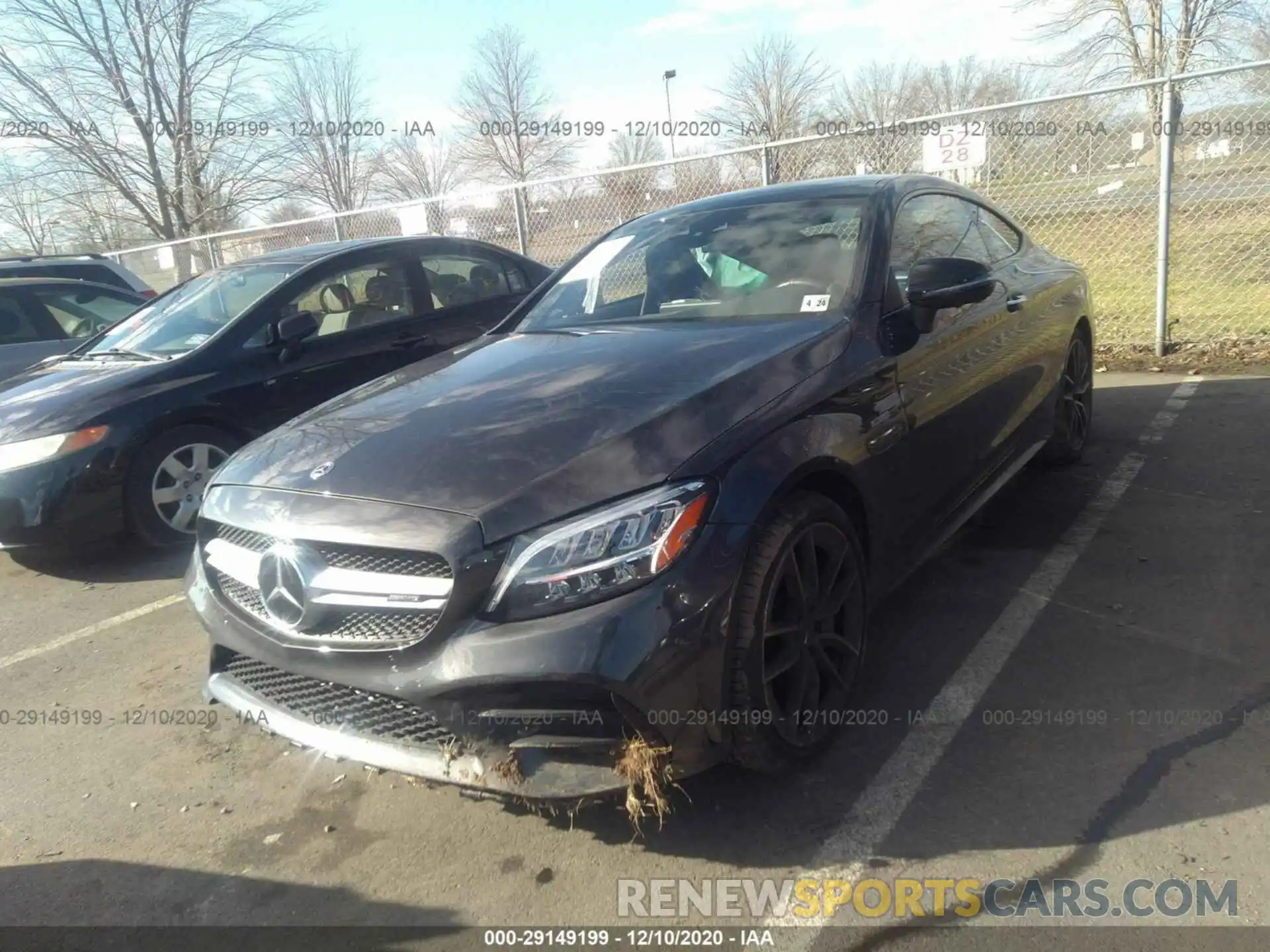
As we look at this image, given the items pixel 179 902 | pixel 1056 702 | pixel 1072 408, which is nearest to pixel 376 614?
pixel 179 902

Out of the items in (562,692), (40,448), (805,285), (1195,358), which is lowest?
(1195,358)

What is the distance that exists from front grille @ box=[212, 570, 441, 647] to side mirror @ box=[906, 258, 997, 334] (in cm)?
197

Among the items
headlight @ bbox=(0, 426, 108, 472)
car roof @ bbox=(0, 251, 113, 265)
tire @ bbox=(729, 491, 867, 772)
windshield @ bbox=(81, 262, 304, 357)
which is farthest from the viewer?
car roof @ bbox=(0, 251, 113, 265)

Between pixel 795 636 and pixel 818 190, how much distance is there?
6.58 ft

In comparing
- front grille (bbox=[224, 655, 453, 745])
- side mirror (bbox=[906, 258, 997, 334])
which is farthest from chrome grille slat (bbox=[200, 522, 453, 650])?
side mirror (bbox=[906, 258, 997, 334])

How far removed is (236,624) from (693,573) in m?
1.30

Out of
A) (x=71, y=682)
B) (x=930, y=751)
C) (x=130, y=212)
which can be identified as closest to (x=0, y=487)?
(x=71, y=682)

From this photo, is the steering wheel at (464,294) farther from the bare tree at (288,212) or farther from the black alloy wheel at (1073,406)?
the bare tree at (288,212)

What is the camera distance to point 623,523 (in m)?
2.17

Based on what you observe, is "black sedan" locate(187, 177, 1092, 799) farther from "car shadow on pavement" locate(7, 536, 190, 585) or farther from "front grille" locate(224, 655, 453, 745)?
"car shadow on pavement" locate(7, 536, 190, 585)

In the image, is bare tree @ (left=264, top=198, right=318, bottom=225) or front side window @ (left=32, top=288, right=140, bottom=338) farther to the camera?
bare tree @ (left=264, top=198, right=318, bottom=225)

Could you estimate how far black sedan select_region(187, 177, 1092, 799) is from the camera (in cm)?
210

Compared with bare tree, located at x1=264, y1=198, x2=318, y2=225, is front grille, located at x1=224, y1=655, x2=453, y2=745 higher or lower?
lower

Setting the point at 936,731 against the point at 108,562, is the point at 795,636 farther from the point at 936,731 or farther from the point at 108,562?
the point at 108,562
